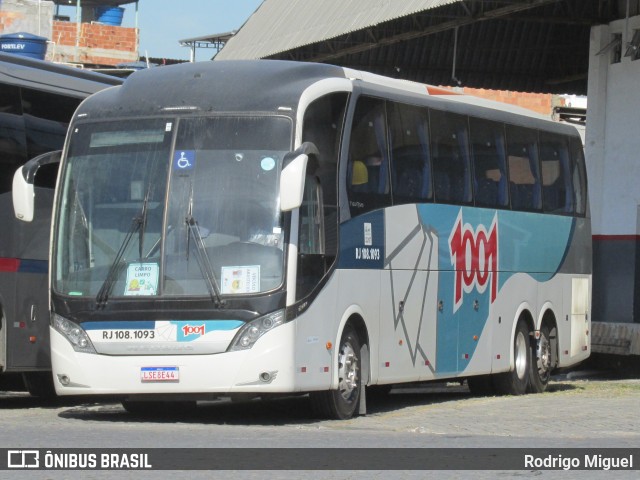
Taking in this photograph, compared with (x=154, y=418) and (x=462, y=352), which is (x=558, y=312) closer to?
(x=462, y=352)

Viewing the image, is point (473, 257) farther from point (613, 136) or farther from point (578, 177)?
point (613, 136)

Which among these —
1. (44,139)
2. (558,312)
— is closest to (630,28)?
(558,312)

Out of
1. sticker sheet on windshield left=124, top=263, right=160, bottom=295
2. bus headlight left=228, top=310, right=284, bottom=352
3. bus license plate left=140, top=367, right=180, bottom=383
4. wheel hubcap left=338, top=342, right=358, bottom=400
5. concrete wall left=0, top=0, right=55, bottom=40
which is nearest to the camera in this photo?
bus headlight left=228, top=310, right=284, bottom=352

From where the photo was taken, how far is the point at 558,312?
66.3 ft

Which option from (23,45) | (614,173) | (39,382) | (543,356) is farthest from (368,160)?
(614,173)

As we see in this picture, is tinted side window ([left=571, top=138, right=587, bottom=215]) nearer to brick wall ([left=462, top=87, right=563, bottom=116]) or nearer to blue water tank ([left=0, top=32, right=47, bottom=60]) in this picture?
blue water tank ([left=0, top=32, right=47, bottom=60])

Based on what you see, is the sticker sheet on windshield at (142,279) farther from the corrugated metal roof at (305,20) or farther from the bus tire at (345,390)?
the corrugated metal roof at (305,20)

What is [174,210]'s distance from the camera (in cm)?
1309

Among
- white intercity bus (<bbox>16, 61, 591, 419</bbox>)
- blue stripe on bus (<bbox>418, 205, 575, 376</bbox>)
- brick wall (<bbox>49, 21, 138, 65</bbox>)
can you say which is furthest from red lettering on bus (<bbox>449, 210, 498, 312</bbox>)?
brick wall (<bbox>49, 21, 138, 65</bbox>)

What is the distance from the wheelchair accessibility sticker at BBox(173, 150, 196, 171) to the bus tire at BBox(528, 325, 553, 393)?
25.4 ft

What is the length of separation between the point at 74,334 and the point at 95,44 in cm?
4274

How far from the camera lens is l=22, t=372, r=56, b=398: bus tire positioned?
55.3 feet

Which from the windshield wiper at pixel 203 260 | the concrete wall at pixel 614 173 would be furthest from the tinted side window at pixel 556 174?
the windshield wiper at pixel 203 260
